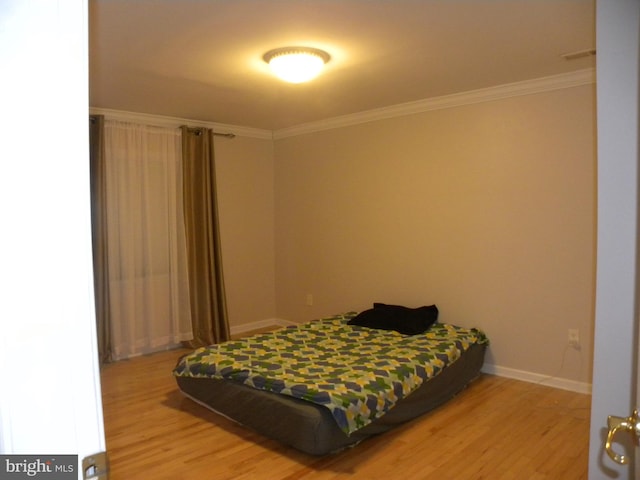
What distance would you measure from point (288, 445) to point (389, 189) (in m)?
2.72

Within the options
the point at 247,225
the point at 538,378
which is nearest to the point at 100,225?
the point at 247,225

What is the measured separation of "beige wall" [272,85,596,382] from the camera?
3.62m

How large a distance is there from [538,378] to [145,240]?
3.85 metres

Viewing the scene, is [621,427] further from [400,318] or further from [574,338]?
[400,318]

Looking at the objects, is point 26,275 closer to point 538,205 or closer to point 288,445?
point 288,445

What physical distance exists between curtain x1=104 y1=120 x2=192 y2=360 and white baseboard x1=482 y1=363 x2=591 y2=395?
306 cm

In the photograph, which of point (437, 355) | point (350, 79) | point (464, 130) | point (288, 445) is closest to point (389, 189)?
point (464, 130)

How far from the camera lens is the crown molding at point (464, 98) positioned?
3.54 m

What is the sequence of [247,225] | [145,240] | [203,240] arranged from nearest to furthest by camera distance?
[145,240]
[203,240]
[247,225]

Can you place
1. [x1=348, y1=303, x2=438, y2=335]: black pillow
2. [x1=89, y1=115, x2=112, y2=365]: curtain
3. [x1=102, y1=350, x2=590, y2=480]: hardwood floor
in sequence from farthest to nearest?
[x1=89, y1=115, x2=112, y2=365]: curtain, [x1=348, y1=303, x2=438, y2=335]: black pillow, [x1=102, y1=350, x2=590, y2=480]: hardwood floor

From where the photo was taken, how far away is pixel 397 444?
2861 mm

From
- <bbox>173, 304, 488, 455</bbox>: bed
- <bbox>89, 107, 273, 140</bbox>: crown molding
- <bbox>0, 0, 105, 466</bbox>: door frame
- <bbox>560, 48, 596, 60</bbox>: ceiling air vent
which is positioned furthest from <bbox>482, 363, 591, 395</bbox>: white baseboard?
<bbox>0, 0, 105, 466</bbox>: door frame

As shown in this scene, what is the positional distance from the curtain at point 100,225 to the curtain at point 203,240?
84 centimetres

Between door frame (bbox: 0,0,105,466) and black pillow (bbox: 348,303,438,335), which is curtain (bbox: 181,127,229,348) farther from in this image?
door frame (bbox: 0,0,105,466)
